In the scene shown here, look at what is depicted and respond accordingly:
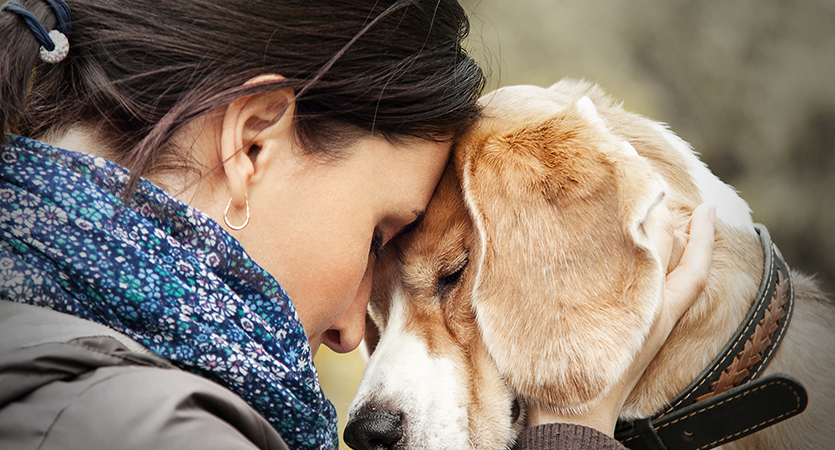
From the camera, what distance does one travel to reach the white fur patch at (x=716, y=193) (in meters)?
1.42

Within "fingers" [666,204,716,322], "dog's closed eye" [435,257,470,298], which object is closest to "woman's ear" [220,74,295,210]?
"dog's closed eye" [435,257,470,298]

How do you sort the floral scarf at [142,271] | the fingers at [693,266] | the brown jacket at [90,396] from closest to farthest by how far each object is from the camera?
the brown jacket at [90,396], the floral scarf at [142,271], the fingers at [693,266]

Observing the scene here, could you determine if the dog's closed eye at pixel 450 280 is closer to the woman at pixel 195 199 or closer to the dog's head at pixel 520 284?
the dog's head at pixel 520 284

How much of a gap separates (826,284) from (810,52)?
0.97 meters

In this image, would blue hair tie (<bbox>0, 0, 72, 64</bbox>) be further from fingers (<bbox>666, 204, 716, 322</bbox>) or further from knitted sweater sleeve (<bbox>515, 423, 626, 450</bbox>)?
fingers (<bbox>666, 204, 716, 322</bbox>)

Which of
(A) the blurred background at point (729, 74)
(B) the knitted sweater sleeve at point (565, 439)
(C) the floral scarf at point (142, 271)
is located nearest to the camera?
(C) the floral scarf at point (142, 271)

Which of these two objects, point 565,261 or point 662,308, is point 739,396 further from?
point 565,261

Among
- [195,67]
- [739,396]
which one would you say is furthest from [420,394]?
[195,67]

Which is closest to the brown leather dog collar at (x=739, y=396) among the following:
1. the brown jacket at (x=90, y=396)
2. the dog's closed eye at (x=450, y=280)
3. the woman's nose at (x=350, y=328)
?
the dog's closed eye at (x=450, y=280)

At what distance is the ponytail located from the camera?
2.71ft

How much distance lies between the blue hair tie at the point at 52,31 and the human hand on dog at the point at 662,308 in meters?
1.15

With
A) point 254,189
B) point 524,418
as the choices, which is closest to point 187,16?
point 254,189

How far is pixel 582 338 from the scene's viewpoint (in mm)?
1153

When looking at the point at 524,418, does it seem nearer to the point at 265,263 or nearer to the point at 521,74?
the point at 265,263
